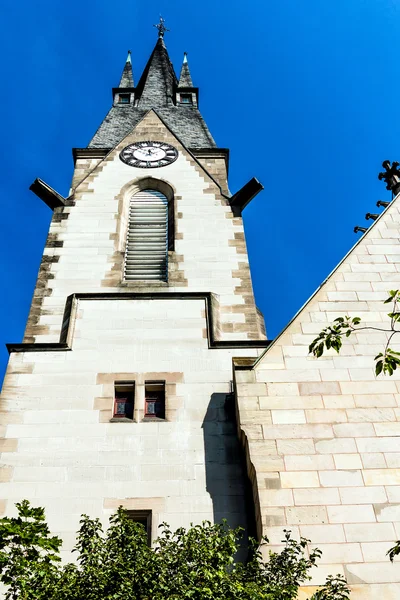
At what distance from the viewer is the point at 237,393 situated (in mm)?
9680

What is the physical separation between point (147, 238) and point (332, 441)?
8.28 m

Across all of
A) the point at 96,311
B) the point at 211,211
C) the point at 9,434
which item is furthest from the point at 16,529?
the point at 211,211

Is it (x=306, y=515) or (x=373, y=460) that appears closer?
(x=306, y=515)

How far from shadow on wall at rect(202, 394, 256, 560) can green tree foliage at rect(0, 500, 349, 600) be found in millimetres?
2603

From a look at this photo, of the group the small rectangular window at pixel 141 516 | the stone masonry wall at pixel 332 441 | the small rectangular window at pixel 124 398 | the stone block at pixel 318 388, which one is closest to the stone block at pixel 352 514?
the stone masonry wall at pixel 332 441

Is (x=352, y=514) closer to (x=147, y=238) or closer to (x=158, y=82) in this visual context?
(x=147, y=238)

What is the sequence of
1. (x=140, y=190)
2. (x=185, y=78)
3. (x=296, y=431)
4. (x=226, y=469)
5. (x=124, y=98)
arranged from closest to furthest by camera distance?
1. (x=296, y=431)
2. (x=226, y=469)
3. (x=140, y=190)
4. (x=124, y=98)
5. (x=185, y=78)

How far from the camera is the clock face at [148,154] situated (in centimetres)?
1897

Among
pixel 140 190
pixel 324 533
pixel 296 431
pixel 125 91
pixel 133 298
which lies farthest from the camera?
pixel 125 91

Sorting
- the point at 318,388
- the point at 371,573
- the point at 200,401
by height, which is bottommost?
the point at 371,573

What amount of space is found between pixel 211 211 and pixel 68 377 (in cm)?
686

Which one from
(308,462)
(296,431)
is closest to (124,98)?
(296,431)

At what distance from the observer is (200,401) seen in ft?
35.2

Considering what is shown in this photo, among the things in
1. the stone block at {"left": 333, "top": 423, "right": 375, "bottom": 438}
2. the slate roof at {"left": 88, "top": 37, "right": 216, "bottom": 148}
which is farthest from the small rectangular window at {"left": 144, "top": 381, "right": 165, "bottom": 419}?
the slate roof at {"left": 88, "top": 37, "right": 216, "bottom": 148}
